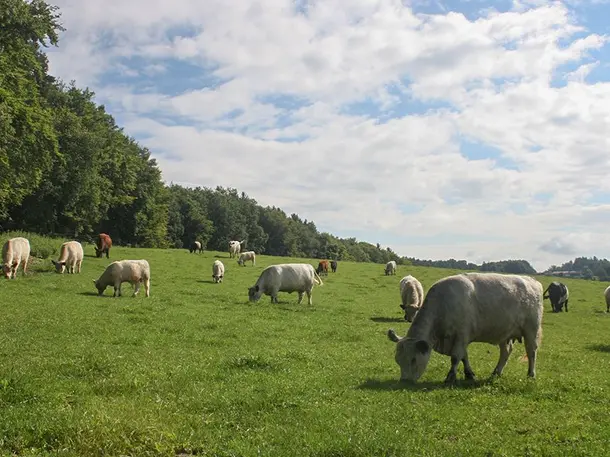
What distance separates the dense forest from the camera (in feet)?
114

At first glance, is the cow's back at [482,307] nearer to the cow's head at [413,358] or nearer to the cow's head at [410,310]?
the cow's head at [413,358]

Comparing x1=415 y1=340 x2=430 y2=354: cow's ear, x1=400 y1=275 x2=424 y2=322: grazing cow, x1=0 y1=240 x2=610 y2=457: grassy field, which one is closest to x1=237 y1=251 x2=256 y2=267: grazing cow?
x1=400 y1=275 x2=424 y2=322: grazing cow

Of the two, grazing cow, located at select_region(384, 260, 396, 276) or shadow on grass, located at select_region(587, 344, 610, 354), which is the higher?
grazing cow, located at select_region(384, 260, 396, 276)

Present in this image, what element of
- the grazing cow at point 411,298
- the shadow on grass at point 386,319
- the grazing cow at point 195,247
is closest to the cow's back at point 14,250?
the shadow on grass at point 386,319

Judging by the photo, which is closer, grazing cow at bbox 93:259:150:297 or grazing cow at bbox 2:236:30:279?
grazing cow at bbox 93:259:150:297

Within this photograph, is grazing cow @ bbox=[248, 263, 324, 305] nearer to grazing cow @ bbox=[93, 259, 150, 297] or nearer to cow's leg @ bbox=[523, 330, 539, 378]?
grazing cow @ bbox=[93, 259, 150, 297]

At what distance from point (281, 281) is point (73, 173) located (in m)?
40.3

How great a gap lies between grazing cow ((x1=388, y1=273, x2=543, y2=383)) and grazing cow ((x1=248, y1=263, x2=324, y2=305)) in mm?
17709

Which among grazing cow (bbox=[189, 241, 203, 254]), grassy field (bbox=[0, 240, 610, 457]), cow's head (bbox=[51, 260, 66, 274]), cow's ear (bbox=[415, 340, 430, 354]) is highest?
grazing cow (bbox=[189, 241, 203, 254])

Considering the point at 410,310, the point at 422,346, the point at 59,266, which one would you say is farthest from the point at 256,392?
the point at 59,266

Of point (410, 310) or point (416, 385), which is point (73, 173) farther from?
point (416, 385)

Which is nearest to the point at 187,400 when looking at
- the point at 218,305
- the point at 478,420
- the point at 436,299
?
the point at 478,420

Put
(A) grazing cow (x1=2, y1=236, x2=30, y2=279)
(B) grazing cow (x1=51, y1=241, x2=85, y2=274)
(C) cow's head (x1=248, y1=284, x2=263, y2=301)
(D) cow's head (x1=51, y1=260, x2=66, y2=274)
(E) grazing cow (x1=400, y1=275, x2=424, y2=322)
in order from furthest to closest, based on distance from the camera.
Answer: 1. (B) grazing cow (x1=51, y1=241, x2=85, y2=274)
2. (D) cow's head (x1=51, y1=260, x2=66, y2=274)
3. (A) grazing cow (x1=2, y1=236, x2=30, y2=279)
4. (C) cow's head (x1=248, y1=284, x2=263, y2=301)
5. (E) grazing cow (x1=400, y1=275, x2=424, y2=322)

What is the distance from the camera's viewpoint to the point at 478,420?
9.05 m
